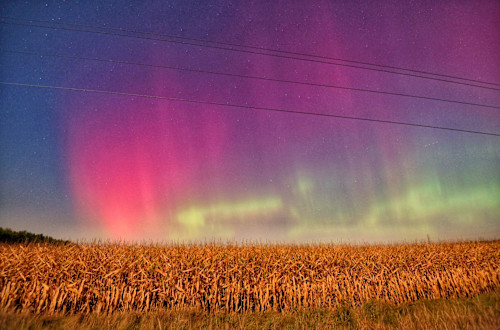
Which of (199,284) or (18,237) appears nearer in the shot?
(199,284)

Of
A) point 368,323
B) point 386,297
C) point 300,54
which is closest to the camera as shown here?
point 368,323

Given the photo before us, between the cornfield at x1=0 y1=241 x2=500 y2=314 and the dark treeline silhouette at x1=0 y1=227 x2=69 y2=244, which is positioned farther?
the dark treeline silhouette at x1=0 y1=227 x2=69 y2=244

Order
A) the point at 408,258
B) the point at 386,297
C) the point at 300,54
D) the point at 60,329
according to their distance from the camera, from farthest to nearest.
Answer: the point at 300,54 < the point at 408,258 < the point at 386,297 < the point at 60,329

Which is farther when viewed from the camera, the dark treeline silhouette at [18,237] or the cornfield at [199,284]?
the dark treeline silhouette at [18,237]

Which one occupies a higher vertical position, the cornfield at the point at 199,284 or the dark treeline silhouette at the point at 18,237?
the dark treeline silhouette at the point at 18,237

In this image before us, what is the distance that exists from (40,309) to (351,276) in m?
11.4

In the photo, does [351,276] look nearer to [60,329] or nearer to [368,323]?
[368,323]

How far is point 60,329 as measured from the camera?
7.94 m

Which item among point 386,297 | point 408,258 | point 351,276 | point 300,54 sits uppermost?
point 300,54

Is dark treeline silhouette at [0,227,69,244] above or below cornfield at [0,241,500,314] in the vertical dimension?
above

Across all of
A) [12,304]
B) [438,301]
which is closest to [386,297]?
[438,301]

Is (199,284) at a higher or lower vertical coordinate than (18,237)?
lower

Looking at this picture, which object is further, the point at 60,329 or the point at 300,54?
the point at 300,54

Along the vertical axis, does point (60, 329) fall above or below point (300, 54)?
below
